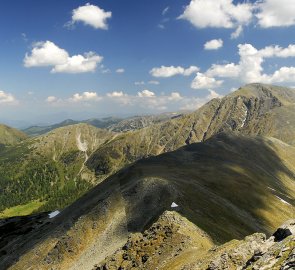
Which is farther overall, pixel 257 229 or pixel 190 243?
pixel 257 229

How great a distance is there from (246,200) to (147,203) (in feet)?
151

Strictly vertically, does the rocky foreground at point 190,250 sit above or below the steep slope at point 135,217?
above

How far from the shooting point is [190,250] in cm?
6075

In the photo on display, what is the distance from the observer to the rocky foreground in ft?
127

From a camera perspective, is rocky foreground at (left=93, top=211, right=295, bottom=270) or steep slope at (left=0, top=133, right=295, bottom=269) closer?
rocky foreground at (left=93, top=211, right=295, bottom=270)

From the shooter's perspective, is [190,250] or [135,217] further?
[135,217]

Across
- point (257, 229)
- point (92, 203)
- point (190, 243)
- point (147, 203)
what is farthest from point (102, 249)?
point (257, 229)

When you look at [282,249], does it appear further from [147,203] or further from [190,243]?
[147,203]

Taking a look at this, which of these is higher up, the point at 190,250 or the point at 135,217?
the point at 190,250

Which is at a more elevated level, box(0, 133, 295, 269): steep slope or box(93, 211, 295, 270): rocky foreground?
box(93, 211, 295, 270): rocky foreground

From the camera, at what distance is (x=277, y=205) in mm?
138250

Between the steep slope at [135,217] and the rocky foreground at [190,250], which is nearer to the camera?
the rocky foreground at [190,250]

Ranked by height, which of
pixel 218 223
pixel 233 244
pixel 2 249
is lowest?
pixel 2 249

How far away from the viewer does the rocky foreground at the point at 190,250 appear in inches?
1523
